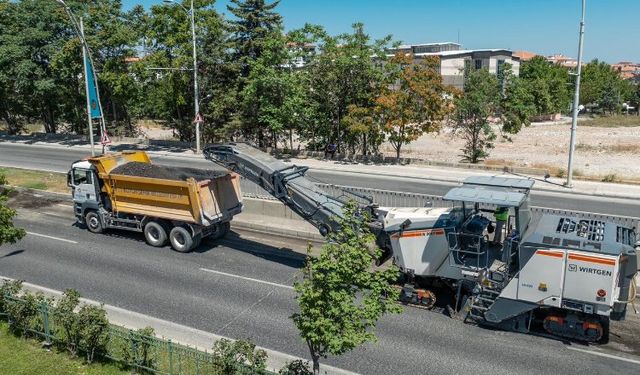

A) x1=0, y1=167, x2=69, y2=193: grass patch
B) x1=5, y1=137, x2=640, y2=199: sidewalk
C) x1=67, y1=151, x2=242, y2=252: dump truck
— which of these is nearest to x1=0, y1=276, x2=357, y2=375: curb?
x1=67, y1=151, x2=242, y2=252: dump truck

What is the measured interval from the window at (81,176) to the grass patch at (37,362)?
8787 mm

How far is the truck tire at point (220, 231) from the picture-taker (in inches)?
741

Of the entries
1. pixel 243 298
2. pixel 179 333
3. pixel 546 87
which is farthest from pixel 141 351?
pixel 546 87

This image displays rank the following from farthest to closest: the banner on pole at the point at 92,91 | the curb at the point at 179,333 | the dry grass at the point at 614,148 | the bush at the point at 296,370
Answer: the dry grass at the point at 614,148 → the banner on pole at the point at 92,91 → the curb at the point at 179,333 → the bush at the point at 296,370

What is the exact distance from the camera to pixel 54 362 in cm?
1059

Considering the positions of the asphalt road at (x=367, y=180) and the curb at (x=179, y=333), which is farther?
the asphalt road at (x=367, y=180)

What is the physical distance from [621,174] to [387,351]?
101ft

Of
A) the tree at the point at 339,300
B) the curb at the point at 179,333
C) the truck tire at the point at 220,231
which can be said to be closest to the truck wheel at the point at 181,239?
the truck tire at the point at 220,231

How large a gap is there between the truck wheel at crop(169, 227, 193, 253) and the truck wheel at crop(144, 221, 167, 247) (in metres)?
0.37

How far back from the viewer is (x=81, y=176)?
19.5 meters

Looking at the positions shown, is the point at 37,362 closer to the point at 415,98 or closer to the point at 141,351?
the point at 141,351

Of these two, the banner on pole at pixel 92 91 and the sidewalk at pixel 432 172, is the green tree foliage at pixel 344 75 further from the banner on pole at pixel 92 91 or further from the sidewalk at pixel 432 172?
the banner on pole at pixel 92 91

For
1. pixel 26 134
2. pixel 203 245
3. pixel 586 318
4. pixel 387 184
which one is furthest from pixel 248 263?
pixel 26 134

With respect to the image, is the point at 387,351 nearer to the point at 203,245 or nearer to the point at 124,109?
the point at 203,245
